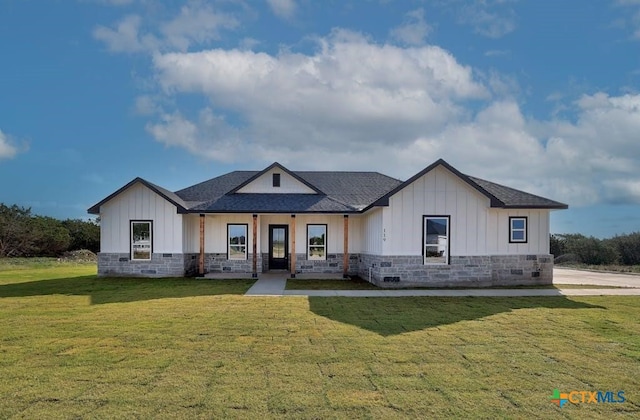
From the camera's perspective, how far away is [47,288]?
593 inches

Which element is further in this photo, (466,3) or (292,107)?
(292,107)

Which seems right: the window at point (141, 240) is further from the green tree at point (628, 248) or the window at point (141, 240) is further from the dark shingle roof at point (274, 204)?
the green tree at point (628, 248)

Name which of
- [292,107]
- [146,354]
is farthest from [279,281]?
[146,354]

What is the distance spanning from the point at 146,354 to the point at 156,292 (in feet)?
26.5

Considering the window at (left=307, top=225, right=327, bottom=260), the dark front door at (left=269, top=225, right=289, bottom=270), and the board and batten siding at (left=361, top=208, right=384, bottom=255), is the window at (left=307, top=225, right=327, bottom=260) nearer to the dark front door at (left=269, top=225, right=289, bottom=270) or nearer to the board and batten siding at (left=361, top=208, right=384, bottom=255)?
the dark front door at (left=269, top=225, right=289, bottom=270)

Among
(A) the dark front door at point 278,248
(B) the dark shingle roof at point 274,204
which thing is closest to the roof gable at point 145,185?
(B) the dark shingle roof at point 274,204

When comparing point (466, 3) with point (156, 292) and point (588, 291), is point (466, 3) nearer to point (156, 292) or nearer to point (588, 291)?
point (588, 291)

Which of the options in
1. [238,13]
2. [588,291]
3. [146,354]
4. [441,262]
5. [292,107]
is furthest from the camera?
[292,107]

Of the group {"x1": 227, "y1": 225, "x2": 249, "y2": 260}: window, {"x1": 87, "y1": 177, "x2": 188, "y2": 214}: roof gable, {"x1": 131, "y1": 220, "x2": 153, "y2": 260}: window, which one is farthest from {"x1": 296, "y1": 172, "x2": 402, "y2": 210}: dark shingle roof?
{"x1": 131, "y1": 220, "x2": 153, "y2": 260}: window

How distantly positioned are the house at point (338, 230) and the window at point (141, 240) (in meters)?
0.04

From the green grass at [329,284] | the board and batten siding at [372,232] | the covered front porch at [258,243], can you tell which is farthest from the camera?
the covered front porch at [258,243]

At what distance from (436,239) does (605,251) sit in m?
25.9

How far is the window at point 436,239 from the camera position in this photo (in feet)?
51.8

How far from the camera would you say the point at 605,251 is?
3453cm
